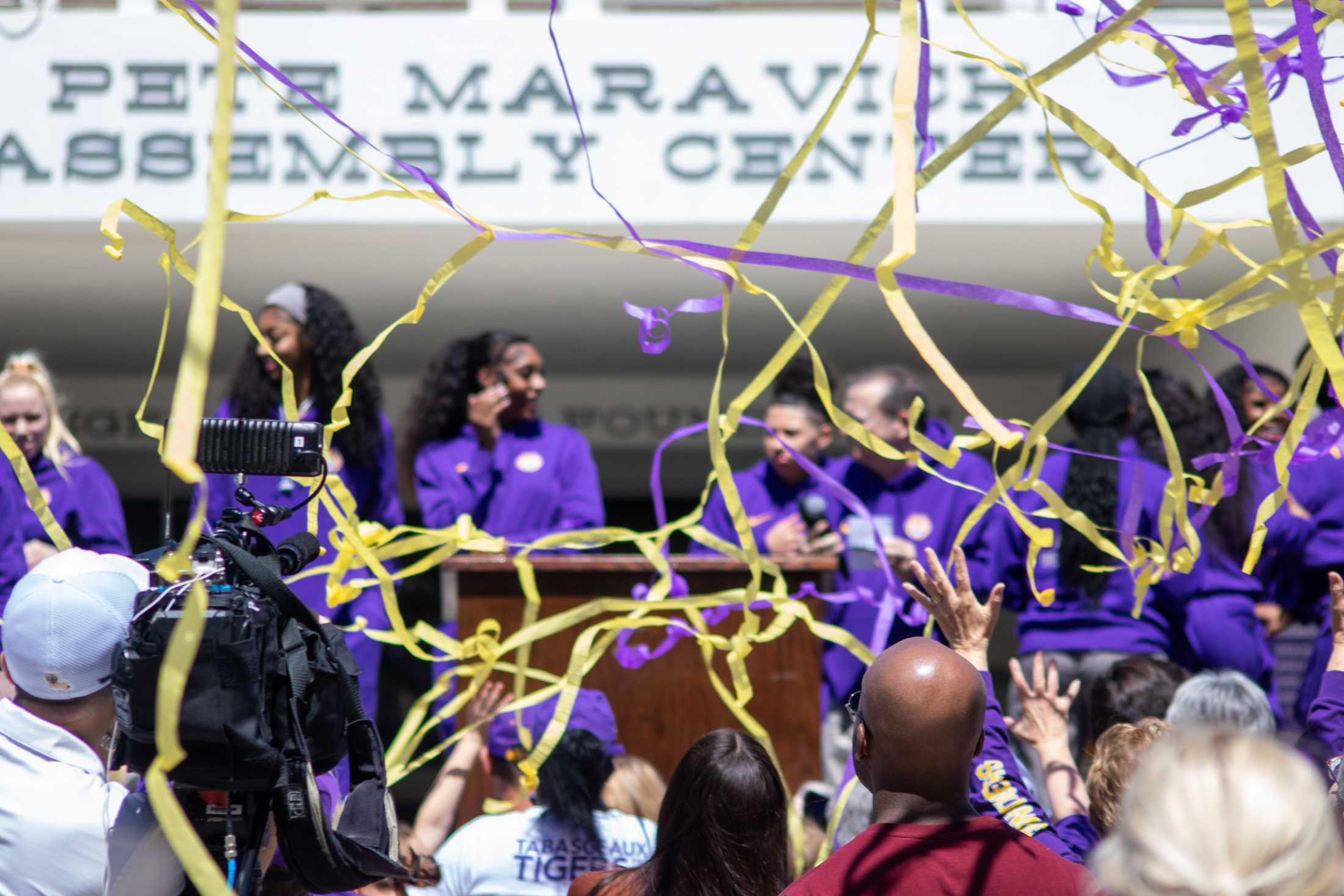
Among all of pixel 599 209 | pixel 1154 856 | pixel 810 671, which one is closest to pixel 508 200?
pixel 599 209

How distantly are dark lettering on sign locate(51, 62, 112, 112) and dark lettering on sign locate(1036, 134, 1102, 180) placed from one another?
4.01 metres

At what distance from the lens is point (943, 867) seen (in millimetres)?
1705

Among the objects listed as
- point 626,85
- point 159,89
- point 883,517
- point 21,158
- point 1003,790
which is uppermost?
point 626,85

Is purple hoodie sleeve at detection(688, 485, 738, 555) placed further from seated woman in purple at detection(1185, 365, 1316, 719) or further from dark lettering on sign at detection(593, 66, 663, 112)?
dark lettering on sign at detection(593, 66, 663, 112)

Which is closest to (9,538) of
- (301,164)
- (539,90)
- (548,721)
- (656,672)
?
(548,721)

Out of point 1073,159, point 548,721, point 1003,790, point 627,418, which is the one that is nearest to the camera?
point 1003,790

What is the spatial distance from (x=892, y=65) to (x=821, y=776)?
10.9 ft

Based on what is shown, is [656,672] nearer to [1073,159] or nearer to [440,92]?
[440,92]

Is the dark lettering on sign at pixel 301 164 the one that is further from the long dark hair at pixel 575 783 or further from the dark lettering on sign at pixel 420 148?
the long dark hair at pixel 575 783

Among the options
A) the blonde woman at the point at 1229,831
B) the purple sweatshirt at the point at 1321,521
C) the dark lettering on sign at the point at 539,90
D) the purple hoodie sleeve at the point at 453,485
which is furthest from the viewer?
the dark lettering on sign at the point at 539,90

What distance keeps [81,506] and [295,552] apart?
301 cm

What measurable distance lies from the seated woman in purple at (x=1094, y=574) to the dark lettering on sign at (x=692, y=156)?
7.28 ft

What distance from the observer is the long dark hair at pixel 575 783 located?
10.3 feet

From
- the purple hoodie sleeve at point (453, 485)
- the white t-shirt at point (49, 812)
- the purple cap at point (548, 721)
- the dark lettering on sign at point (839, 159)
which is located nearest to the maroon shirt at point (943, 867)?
the white t-shirt at point (49, 812)
